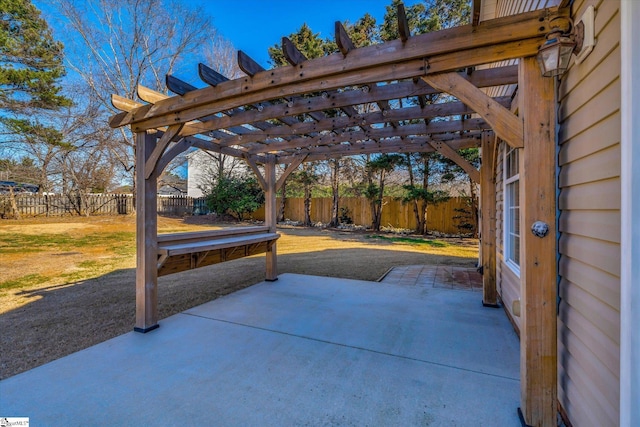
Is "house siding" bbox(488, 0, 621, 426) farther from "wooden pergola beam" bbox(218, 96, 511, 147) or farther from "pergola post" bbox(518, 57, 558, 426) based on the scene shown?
"wooden pergola beam" bbox(218, 96, 511, 147)

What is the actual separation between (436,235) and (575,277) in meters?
11.2

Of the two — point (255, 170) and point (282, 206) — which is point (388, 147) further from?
point (282, 206)

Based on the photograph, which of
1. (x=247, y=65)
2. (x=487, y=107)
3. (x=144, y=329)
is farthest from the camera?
(x=144, y=329)

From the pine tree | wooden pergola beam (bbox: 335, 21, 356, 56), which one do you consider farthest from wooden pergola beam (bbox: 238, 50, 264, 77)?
the pine tree

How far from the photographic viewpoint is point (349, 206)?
50.3ft

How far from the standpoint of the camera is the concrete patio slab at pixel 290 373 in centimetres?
186

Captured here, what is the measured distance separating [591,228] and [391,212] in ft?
41.4

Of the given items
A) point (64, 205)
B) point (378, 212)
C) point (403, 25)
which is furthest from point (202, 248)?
point (64, 205)

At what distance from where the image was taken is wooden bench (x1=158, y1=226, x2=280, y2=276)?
130 inches

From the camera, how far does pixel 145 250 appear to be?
3154mm

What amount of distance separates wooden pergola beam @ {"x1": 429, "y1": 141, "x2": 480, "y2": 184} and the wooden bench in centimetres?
301

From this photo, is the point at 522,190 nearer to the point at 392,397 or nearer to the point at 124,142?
the point at 392,397

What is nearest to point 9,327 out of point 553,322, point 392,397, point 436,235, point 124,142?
point 392,397

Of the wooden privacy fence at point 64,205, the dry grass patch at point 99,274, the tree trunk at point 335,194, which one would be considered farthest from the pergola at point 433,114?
the wooden privacy fence at point 64,205
